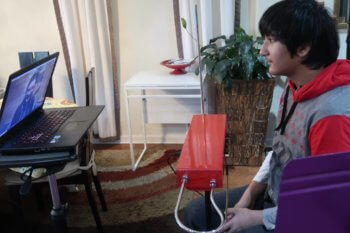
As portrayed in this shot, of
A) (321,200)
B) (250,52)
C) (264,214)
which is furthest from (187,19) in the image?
(321,200)

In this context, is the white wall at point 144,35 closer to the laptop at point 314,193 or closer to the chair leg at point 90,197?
the chair leg at point 90,197

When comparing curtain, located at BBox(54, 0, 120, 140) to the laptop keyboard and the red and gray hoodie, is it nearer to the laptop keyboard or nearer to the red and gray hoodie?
the laptop keyboard

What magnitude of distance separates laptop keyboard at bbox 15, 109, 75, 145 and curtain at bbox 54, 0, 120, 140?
1324mm

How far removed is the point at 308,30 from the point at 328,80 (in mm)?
145

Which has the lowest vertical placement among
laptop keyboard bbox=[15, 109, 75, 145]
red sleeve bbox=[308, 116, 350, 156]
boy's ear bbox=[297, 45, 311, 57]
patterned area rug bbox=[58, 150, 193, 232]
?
patterned area rug bbox=[58, 150, 193, 232]

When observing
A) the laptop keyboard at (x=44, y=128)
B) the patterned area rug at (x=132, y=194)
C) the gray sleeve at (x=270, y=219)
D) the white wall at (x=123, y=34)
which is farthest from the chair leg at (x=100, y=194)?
the gray sleeve at (x=270, y=219)

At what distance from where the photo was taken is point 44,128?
1.29 meters

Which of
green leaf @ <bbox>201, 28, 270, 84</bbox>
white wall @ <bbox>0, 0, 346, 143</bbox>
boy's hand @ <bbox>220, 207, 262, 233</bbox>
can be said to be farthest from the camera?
white wall @ <bbox>0, 0, 346, 143</bbox>

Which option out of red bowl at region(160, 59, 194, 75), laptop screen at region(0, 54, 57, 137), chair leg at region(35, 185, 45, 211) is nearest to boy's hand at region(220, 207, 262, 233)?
laptop screen at region(0, 54, 57, 137)

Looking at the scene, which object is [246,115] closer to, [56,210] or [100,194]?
[100,194]

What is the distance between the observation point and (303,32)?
3.11 ft

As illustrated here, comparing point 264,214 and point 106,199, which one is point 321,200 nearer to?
point 264,214

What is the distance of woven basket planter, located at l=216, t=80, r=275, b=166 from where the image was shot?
2.36 meters

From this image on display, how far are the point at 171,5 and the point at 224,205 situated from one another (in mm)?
1856
